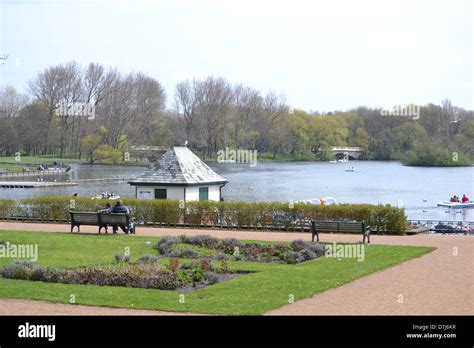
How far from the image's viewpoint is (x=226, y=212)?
113ft

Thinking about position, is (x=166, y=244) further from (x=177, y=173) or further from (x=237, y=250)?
(x=177, y=173)

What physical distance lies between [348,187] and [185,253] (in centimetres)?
7028

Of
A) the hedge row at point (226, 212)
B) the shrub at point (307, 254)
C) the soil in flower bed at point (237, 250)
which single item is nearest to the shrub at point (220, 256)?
the soil in flower bed at point (237, 250)

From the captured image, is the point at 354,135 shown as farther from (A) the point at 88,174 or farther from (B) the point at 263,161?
(A) the point at 88,174

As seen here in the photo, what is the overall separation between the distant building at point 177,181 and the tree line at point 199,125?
88.8 metres

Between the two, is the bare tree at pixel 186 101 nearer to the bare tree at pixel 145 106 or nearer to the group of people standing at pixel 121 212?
the bare tree at pixel 145 106

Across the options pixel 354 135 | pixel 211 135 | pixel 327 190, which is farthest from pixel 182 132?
pixel 327 190

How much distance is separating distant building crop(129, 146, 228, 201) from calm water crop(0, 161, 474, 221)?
Answer: 22195mm

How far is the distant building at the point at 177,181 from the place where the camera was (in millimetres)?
40188

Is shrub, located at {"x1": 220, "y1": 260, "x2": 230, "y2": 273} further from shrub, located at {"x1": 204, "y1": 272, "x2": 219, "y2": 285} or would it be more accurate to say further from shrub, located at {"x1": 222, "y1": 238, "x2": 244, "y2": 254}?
shrub, located at {"x1": 222, "y1": 238, "x2": 244, "y2": 254}

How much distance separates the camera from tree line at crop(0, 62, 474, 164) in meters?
131

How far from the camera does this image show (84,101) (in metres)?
136

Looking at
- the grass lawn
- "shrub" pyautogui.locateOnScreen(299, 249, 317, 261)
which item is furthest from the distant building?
"shrub" pyautogui.locateOnScreen(299, 249, 317, 261)
